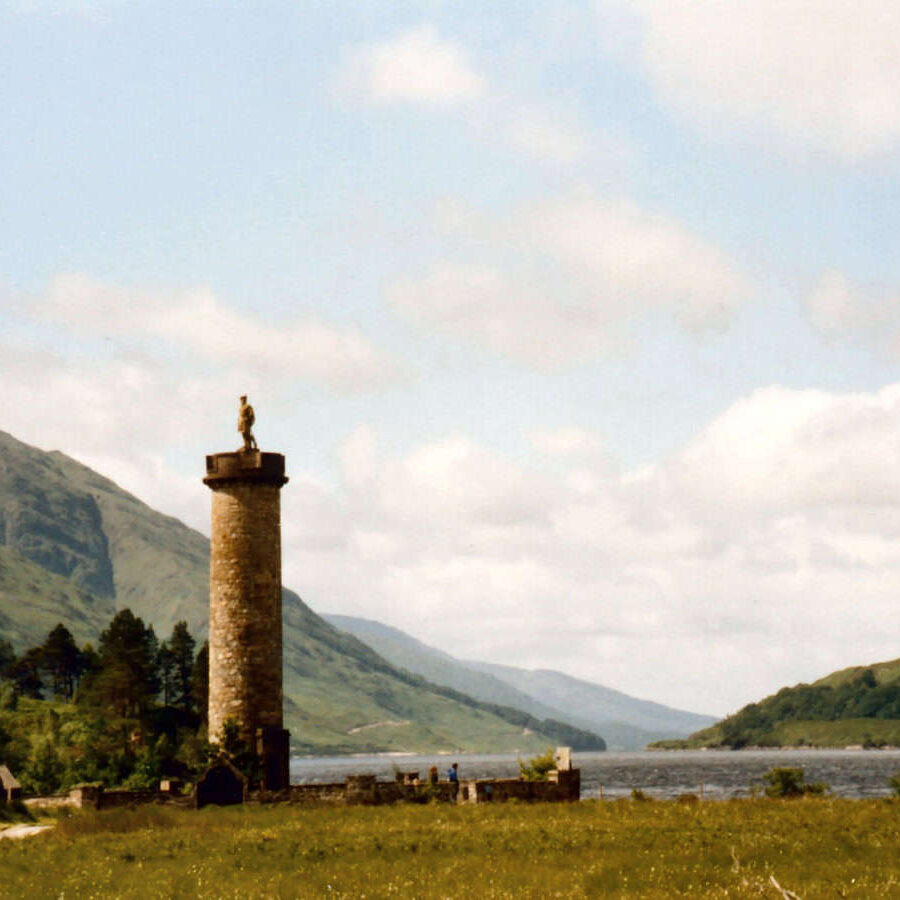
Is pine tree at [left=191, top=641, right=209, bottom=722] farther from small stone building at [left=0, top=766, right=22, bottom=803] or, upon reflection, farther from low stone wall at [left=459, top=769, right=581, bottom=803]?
low stone wall at [left=459, top=769, right=581, bottom=803]

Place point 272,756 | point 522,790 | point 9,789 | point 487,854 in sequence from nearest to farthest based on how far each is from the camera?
1. point 487,854
2. point 522,790
3. point 272,756
4. point 9,789

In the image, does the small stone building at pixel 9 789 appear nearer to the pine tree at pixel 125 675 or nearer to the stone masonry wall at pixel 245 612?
the stone masonry wall at pixel 245 612

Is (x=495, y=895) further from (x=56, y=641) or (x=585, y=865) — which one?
(x=56, y=641)

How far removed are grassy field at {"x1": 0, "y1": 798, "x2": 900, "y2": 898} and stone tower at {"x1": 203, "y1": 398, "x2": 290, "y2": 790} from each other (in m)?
9.84

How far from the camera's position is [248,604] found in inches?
2283

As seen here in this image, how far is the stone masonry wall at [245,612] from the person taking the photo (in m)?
57.7

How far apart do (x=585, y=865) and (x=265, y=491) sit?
95.5 ft

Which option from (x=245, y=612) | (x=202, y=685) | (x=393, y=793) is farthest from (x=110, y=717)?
(x=393, y=793)

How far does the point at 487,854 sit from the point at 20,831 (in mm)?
24811

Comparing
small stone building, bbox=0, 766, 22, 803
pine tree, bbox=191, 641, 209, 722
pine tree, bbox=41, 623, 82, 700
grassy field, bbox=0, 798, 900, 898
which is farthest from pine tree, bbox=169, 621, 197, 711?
grassy field, bbox=0, 798, 900, 898

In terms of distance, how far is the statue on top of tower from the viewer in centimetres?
6019

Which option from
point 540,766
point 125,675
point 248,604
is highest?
point 248,604

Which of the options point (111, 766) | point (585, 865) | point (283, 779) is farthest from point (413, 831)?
point (111, 766)

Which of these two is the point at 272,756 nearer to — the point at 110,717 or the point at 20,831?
the point at 20,831
